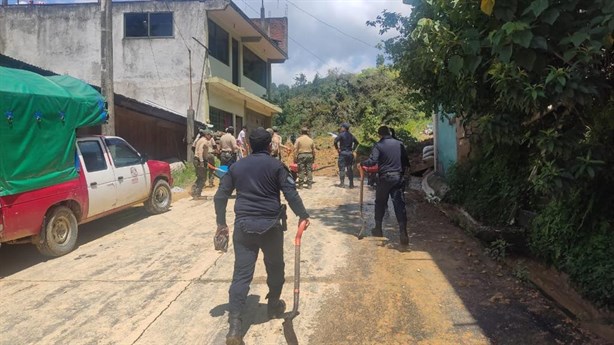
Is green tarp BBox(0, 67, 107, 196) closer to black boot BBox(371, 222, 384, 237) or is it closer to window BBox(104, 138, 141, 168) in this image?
window BBox(104, 138, 141, 168)

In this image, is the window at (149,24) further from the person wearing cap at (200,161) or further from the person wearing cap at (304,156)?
the person wearing cap at (200,161)

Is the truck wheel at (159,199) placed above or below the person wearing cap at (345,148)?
below

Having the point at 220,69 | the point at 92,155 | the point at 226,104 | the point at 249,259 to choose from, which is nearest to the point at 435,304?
the point at 249,259

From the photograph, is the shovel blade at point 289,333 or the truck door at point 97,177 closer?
the shovel blade at point 289,333

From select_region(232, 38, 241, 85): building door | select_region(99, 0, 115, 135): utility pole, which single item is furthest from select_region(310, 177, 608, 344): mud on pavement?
select_region(232, 38, 241, 85): building door

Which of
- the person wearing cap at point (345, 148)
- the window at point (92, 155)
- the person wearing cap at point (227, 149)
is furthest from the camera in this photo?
the person wearing cap at point (345, 148)

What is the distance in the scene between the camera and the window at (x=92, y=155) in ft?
26.2

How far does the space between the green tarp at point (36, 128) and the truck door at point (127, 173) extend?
1019 mm

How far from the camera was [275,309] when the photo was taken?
4.73 meters

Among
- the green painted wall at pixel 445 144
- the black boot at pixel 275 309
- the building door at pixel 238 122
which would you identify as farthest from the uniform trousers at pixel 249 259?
the building door at pixel 238 122

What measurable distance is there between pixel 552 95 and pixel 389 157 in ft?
11.7

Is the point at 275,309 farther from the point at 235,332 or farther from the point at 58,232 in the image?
the point at 58,232

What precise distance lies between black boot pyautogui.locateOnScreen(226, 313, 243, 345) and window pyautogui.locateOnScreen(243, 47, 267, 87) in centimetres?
2110

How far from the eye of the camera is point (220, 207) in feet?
14.6
